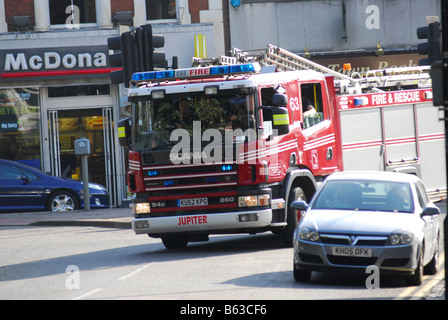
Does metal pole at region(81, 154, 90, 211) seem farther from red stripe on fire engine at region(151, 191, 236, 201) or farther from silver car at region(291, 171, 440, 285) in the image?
silver car at region(291, 171, 440, 285)

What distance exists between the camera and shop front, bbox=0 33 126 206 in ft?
87.9

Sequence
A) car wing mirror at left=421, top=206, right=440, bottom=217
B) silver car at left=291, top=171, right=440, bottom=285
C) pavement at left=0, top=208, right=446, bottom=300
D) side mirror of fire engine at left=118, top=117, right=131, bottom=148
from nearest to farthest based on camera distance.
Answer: silver car at left=291, top=171, right=440, bottom=285
car wing mirror at left=421, top=206, right=440, bottom=217
side mirror of fire engine at left=118, top=117, right=131, bottom=148
pavement at left=0, top=208, right=446, bottom=300

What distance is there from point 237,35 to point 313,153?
1383cm

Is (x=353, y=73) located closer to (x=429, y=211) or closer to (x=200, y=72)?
(x=200, y=72)

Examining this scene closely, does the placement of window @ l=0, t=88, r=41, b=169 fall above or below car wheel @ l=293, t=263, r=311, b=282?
above

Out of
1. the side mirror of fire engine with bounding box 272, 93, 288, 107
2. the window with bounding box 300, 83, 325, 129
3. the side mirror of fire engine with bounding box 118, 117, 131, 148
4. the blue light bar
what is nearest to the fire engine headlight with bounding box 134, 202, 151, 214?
the side mirror of fire engine with bounding box 118, 117, 131, 148

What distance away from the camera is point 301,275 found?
11.1 metres

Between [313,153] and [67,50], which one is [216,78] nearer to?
[313,153]

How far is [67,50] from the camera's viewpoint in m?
26.9

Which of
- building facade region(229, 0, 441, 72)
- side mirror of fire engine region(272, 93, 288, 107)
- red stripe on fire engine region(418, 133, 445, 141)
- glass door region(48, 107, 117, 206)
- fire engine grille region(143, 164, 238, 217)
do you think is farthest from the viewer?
building facade region(229, 0, 441, 72)

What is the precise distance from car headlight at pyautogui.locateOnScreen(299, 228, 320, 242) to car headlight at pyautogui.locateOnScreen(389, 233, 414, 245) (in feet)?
2.79

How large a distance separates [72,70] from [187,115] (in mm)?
13412

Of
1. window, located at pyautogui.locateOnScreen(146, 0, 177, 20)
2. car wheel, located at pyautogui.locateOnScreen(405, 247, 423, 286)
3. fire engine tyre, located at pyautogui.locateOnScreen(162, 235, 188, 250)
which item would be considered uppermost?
window, located at pyautogui.locateOnScreen(146, 0, 177, 20)
